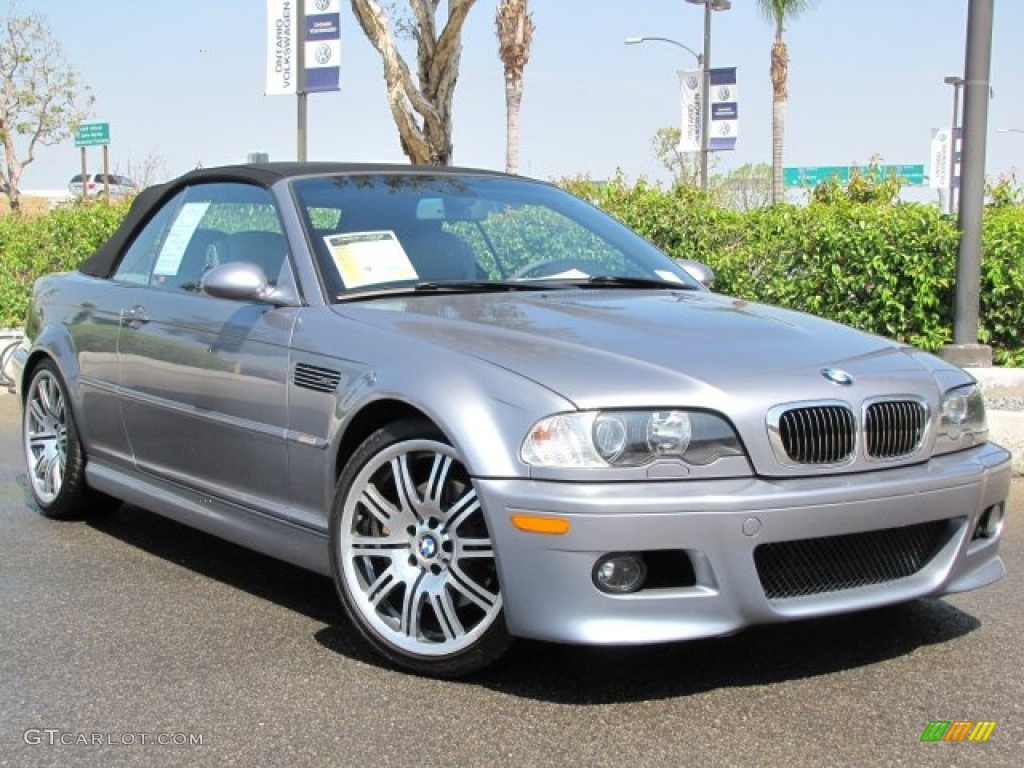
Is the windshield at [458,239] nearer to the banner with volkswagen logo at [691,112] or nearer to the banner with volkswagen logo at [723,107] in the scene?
the banner with volkswagen logo at [723,107]

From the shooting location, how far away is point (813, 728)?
3.55 m

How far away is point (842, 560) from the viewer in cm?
381

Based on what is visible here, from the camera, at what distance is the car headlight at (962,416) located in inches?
162

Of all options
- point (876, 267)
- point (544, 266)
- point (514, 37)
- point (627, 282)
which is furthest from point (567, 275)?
point (514, 37)

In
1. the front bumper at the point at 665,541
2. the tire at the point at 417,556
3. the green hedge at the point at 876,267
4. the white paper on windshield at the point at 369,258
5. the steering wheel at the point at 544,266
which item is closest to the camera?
the front bumper at the point at 665,541

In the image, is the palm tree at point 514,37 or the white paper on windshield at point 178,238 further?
the palm tree at point 514,37

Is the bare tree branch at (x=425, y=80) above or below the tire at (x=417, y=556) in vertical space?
above

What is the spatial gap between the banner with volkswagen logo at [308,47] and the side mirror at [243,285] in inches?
384

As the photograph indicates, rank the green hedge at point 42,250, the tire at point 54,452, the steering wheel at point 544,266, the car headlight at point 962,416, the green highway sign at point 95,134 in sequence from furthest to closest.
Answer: the green highway sign at point 95,134 → the green hedge at point 42,250 → the tire at point 54,452 → the steering wheel at point 544,266 → the car headlight at point 962,416

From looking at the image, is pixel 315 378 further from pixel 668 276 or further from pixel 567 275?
pixel 668 276

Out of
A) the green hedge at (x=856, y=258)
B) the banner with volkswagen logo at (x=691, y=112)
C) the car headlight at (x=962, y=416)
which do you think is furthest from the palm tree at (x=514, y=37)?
the car headlight at (x=962, y=416)

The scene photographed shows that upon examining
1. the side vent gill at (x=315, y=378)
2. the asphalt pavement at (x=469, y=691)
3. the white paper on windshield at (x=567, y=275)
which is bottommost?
the asphalt pavement at (x=469, y=691)

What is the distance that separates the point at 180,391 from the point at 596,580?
2.11 metres

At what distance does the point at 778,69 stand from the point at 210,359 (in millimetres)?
43919
